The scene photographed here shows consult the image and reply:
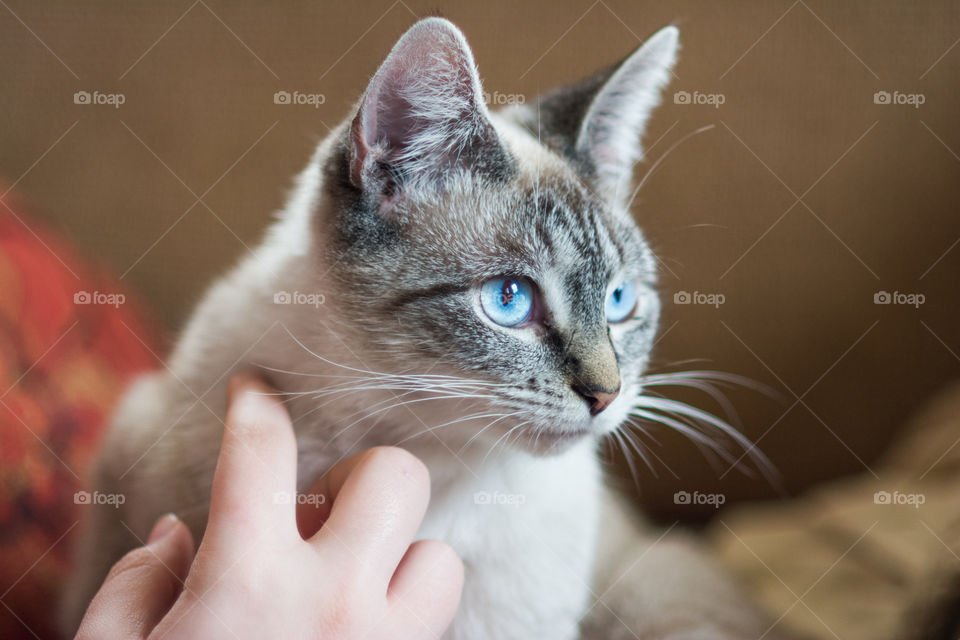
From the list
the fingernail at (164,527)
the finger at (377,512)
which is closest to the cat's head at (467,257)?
the finger at (377,512)

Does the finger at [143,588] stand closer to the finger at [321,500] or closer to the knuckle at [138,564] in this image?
the knuckle at [138,564]

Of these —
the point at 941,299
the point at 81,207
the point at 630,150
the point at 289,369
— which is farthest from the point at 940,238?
the point at 81,207

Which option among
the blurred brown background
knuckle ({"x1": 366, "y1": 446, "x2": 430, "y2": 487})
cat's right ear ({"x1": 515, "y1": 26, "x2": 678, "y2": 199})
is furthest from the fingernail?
cat's right ear ({"x1": 515, "y1": 26, "x2": 678, "y2": 199})

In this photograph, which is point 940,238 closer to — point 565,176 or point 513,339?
point 565,176

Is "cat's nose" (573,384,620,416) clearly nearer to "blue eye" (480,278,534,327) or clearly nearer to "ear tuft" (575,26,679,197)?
"blue eye" (480,278,534,327)

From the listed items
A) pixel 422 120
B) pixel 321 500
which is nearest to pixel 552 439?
pixel 321 500
